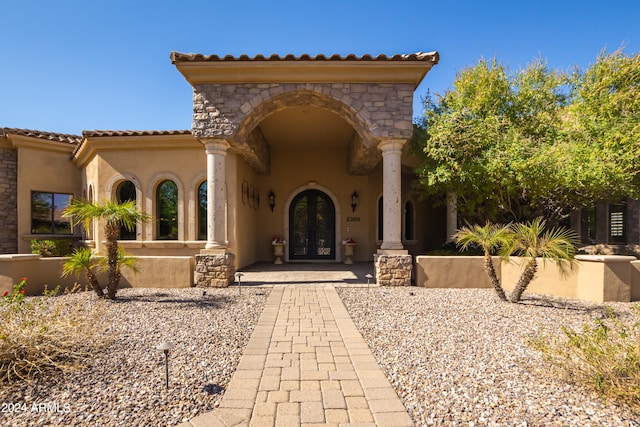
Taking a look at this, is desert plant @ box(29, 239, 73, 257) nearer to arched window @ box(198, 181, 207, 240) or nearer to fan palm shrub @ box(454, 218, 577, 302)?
arched window @ box(198, 181, 207, 240)

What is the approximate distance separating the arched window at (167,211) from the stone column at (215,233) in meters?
3.40

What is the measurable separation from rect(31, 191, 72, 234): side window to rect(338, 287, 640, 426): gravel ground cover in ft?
38.4

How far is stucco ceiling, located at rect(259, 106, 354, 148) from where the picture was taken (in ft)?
27.8

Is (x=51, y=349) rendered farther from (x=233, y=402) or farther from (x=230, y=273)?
(x=230, y=273)

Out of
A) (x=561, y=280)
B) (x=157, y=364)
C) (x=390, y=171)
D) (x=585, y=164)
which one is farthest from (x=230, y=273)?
(x=585, y=164)

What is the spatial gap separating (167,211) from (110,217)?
4488 millimetres

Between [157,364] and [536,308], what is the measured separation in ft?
19.5

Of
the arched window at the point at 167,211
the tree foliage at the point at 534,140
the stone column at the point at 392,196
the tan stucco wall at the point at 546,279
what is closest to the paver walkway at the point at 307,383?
the stone column at the point at 392,196

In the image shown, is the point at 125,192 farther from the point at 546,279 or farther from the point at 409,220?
the point at 546,279

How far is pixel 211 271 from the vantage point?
268 inches

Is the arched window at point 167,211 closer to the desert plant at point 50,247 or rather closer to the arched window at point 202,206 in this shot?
the arched window at point 202,206

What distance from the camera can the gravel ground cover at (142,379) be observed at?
2275 mm

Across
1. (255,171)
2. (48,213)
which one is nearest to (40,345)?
(255,171)

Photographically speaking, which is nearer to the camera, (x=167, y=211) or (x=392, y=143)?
(x=392, y=143)
